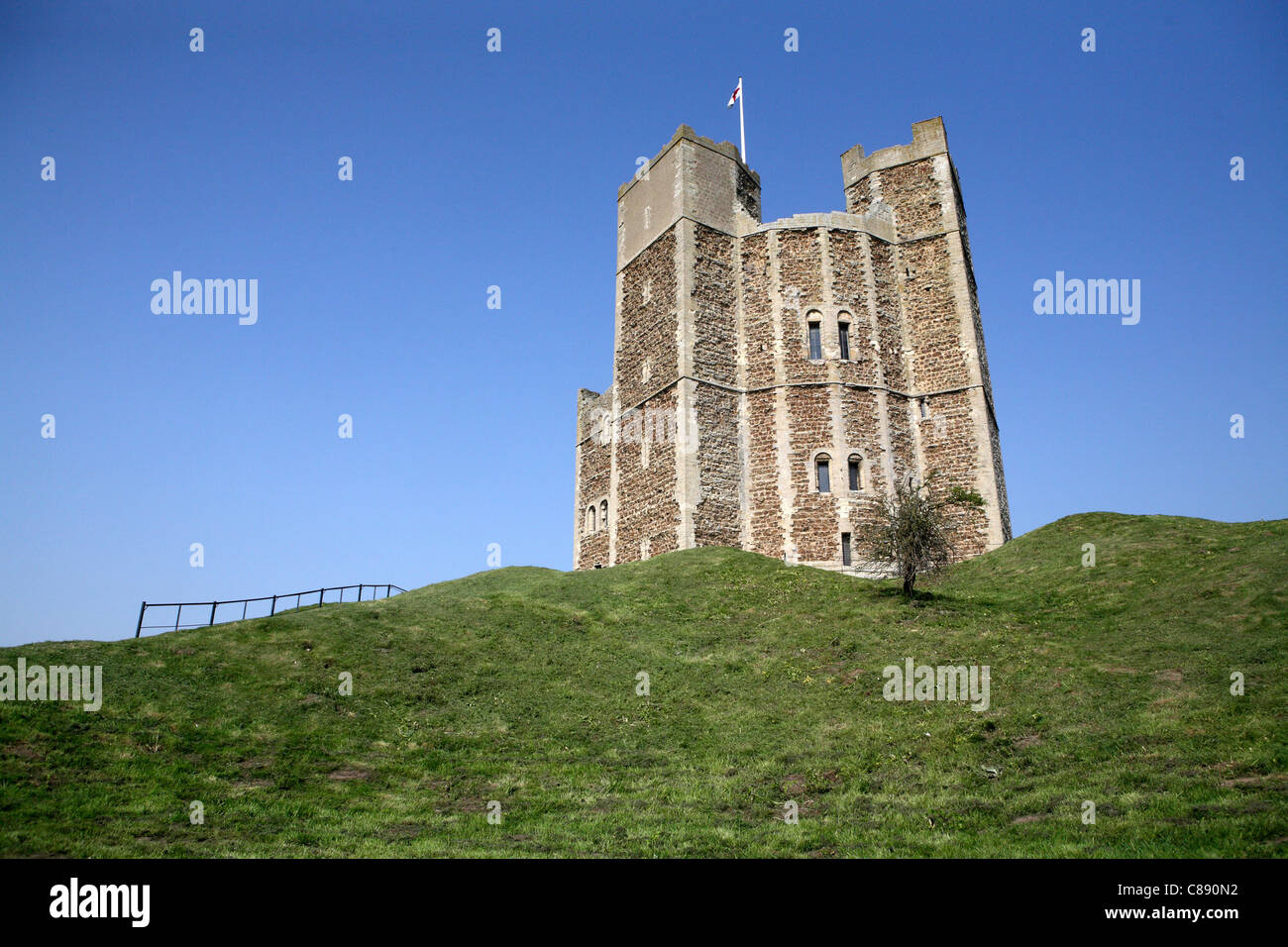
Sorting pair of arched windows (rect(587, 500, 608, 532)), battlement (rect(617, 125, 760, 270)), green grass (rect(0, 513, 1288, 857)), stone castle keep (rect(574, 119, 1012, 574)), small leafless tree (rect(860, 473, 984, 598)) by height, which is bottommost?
green grass (rect(0, 513, 1288, 857))

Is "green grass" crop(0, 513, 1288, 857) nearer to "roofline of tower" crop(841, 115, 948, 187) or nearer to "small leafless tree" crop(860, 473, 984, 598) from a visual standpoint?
"small leafless tree" crop(860, 473, 984, 598)

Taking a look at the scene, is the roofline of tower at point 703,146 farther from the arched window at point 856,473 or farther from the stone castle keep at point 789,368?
the arched window at point 856,473

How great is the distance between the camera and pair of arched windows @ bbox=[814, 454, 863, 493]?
102ft

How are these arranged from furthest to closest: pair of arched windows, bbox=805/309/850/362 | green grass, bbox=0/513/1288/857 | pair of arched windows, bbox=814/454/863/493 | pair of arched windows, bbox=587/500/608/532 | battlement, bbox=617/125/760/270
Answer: pair of arched windows, bbox=587/500/608/532
battlement, bbox=617/125/760/270
pair of arched windows, bbox=805/309/850/362
pair of arched windows, bbox=814/454/863/493
green grass, bbox=0/513/1288/857

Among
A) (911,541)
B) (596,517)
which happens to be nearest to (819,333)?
(596,517)

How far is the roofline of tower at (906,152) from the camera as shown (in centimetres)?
3562

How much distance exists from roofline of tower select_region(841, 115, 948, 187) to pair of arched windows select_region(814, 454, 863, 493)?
48.8 feet

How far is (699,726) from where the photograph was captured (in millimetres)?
16219

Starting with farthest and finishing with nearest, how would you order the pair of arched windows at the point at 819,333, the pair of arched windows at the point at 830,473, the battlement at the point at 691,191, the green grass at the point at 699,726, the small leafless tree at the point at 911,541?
the battlement at the point at 691,191 → the pair of arched windows at the point at 819,333 → the pair of arched windows at the point at 830,473 → the small leafless tree at the point at 911,541 → the green grass at the point at 699,726

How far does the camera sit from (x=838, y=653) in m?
19.1

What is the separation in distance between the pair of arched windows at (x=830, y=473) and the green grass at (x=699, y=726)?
22.7 feet

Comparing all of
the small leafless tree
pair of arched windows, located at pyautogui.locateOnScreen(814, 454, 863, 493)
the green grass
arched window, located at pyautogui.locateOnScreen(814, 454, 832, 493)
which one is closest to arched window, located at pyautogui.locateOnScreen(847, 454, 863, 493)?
pair of arched windows, located at pyautogui.locateOnScreen(814, 454, 863, 493)

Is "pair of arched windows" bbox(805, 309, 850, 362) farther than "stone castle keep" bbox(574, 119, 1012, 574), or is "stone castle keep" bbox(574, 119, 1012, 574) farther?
"pair of arched windows" bbox(805, 309, 850, 362)

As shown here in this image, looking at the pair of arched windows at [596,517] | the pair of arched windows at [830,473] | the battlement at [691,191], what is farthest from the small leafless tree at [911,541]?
the battlement at [691,191]
